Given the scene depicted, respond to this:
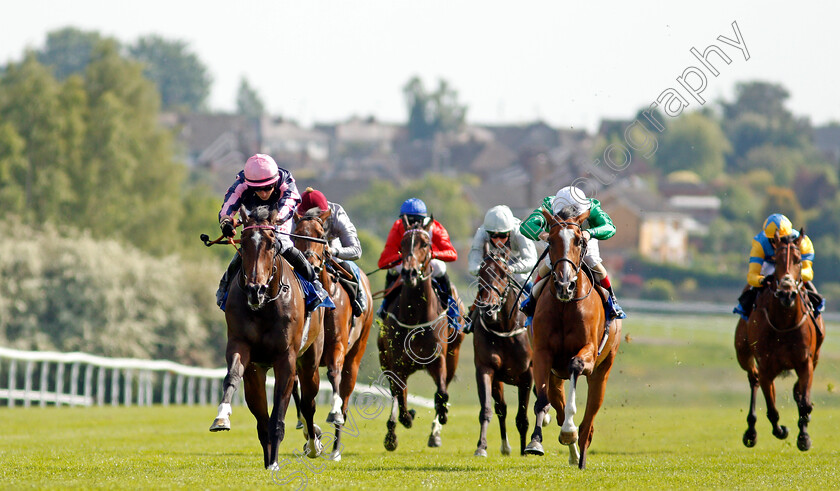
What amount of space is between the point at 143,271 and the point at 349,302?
25.9m

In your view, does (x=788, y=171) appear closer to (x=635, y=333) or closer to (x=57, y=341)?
(x=635, y=333)

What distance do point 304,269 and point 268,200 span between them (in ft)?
2.21

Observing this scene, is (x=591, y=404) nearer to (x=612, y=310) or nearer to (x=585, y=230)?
(x=612, y=310)

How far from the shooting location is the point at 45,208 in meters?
46.0

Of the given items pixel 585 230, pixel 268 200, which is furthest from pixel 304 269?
pixel 585 230

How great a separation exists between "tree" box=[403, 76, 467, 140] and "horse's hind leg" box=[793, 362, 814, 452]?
136142mm

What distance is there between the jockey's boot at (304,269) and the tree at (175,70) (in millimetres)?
150984

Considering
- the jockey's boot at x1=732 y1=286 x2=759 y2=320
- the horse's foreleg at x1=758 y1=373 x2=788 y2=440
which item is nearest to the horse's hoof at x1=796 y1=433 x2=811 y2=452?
the horse's foreleg at x1=758 y1=373 x2=788 y2=440

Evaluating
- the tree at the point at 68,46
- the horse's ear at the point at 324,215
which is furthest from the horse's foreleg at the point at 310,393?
the tree at the point at 68,46

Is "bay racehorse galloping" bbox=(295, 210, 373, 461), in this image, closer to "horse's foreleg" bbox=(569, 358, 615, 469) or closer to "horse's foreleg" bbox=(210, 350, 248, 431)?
"horse's foreleg" bbox=(210, 350, 248, 431)

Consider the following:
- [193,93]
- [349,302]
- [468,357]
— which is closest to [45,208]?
[468,357]

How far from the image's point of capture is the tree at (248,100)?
17112cm

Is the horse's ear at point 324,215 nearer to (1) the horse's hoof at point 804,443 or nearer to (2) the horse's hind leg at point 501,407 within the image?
(2) the horse's hind leg at point 501,407

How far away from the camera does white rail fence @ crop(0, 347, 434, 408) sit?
25836 millimetres
